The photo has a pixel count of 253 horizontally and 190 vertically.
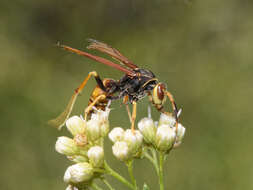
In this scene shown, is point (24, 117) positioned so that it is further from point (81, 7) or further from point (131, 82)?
point (131, 82)

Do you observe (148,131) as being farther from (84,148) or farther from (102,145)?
(84,148)

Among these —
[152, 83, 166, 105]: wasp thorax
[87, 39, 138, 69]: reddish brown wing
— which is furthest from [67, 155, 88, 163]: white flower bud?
[87, 39, 138, 69]: reddish brown wing

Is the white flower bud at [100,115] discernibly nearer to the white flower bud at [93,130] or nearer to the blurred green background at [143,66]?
the white flower bud at [93,130]

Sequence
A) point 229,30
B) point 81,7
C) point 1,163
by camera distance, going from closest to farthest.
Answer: point 1,163
point 229,30
point 81,7

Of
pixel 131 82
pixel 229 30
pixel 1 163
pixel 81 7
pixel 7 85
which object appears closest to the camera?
pixel 131 82

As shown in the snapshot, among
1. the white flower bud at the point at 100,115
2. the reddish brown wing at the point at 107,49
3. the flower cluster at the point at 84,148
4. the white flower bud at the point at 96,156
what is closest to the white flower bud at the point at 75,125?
the flower cluster at the point at 84,148

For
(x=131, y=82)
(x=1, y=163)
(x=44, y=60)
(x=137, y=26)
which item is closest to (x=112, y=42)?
(x=137, y=26)
